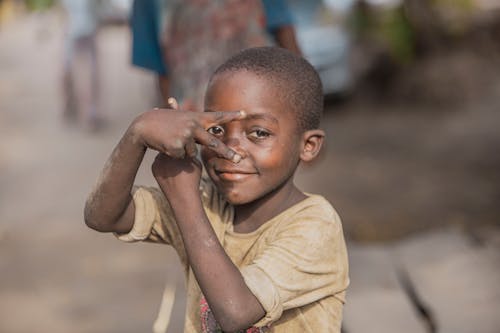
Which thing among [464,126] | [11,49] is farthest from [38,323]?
[11,49]

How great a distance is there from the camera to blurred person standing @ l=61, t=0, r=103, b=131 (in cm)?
985

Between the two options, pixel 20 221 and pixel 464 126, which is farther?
pixel 464 126

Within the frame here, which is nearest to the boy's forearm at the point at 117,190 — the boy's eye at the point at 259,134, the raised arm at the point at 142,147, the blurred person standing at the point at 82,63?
the raised arm at the point at 142,147

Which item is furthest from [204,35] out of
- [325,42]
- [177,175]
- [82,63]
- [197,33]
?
[325,42]

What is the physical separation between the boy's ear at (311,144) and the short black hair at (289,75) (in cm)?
2

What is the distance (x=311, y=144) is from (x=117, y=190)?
56cm

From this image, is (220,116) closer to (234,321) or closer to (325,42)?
(234,321)

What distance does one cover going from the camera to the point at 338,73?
1205 cm

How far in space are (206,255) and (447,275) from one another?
132 inches

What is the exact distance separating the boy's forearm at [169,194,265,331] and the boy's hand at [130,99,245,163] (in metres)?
Result: 0.18

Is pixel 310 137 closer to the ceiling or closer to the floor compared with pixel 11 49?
closer to the ceiling

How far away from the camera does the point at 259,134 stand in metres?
2.14

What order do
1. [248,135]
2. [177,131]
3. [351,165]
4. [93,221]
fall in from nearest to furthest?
1. [177,131]
2. [248,135]
3. [93,221]
4. [351,165]

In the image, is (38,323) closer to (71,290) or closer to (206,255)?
(71,290)
